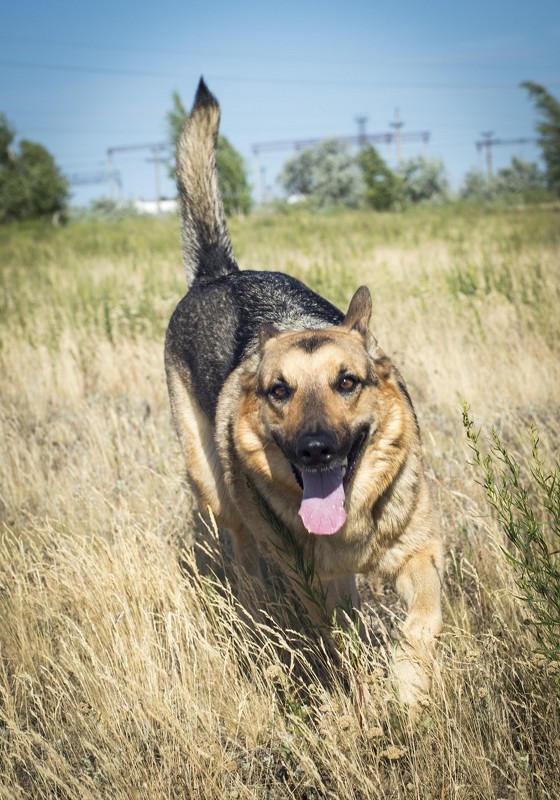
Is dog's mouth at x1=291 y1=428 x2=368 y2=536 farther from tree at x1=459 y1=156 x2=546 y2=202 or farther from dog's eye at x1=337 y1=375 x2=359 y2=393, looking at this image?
tree at x1=459 y1=156 x2=546 y2=202

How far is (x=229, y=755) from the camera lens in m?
2.43

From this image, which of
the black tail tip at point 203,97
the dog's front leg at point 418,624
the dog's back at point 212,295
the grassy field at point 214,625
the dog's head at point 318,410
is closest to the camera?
the grassy field at point 214,625

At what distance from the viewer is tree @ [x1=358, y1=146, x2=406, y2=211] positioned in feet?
115

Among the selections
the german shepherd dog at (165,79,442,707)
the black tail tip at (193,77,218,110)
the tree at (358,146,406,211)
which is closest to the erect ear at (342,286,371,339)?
the german shepherd dog at (165,79,442,707)

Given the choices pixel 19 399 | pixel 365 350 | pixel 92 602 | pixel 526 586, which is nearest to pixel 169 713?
pixel 92 602

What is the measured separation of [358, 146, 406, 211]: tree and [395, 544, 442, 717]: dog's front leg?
34.0 m

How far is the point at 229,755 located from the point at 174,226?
2318cm

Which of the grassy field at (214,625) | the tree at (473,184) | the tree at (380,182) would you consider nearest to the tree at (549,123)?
the tree at (380,182)

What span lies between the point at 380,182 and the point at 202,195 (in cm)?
3276

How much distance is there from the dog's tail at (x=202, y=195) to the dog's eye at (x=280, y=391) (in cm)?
205

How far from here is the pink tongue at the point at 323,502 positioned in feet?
8.72

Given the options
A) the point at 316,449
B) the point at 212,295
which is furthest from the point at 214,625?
the point at 212,295

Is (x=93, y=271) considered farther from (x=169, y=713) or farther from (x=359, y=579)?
(x=169, y=713)

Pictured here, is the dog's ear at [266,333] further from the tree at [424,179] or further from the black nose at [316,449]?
the tree at [424,179]
